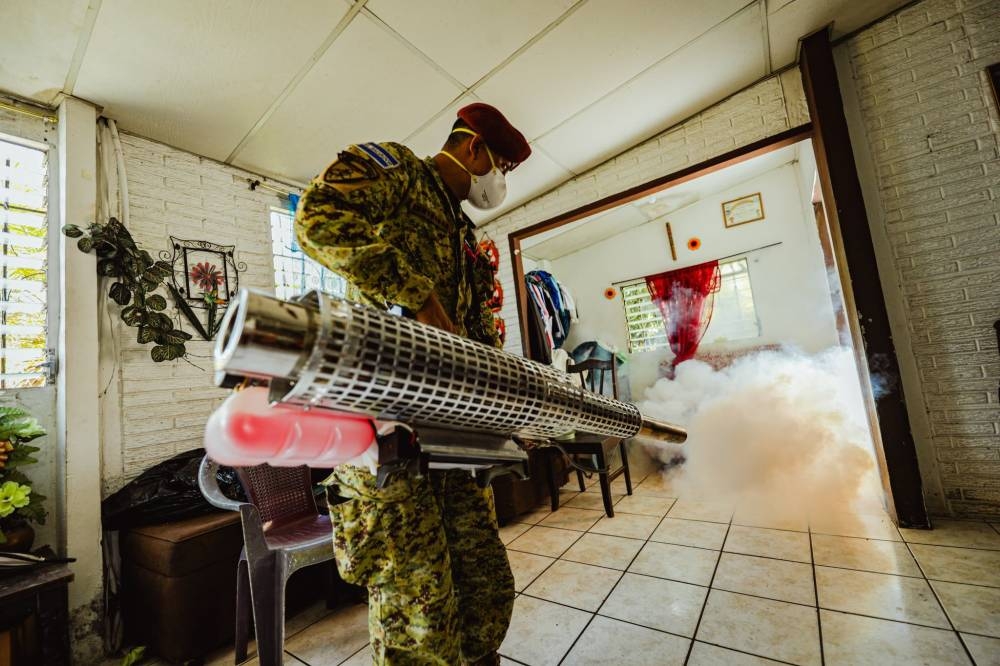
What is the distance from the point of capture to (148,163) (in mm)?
2422

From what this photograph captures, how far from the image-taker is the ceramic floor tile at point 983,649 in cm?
121

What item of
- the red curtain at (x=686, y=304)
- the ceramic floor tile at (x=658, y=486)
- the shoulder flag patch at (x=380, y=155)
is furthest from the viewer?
the red curtain at (x=686, y=304)

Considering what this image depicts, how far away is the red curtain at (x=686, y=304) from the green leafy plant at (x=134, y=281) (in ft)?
Result: 15.5

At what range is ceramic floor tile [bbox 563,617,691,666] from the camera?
1387 millimetres

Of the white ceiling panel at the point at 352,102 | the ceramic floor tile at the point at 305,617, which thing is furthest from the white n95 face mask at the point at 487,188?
the ceramic floor tile at the point at 305,617

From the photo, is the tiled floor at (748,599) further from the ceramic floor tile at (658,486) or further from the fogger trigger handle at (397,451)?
the fogger trigger handle at (397,451)

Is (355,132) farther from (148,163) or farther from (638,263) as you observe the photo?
(638,263)

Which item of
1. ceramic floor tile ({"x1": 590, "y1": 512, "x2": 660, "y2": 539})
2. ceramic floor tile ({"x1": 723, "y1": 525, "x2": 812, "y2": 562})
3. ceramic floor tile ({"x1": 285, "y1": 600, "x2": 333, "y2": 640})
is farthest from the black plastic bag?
ceramic floor tile ({"x1": 723, "y1": 525, "x2": 812, "y2": 562})

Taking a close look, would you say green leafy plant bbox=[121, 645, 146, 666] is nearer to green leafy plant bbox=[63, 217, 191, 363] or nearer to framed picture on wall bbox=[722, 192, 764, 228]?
green leafy plant bbox=[63, 217, 191, 363]

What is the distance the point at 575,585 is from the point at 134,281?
2.77m

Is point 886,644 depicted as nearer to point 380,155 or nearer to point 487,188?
point 487,188

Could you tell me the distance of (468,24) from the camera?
1999 millimetres

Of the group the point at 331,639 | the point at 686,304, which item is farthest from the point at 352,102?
the point at 686,304

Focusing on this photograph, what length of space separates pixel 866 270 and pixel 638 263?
10.5 ft
